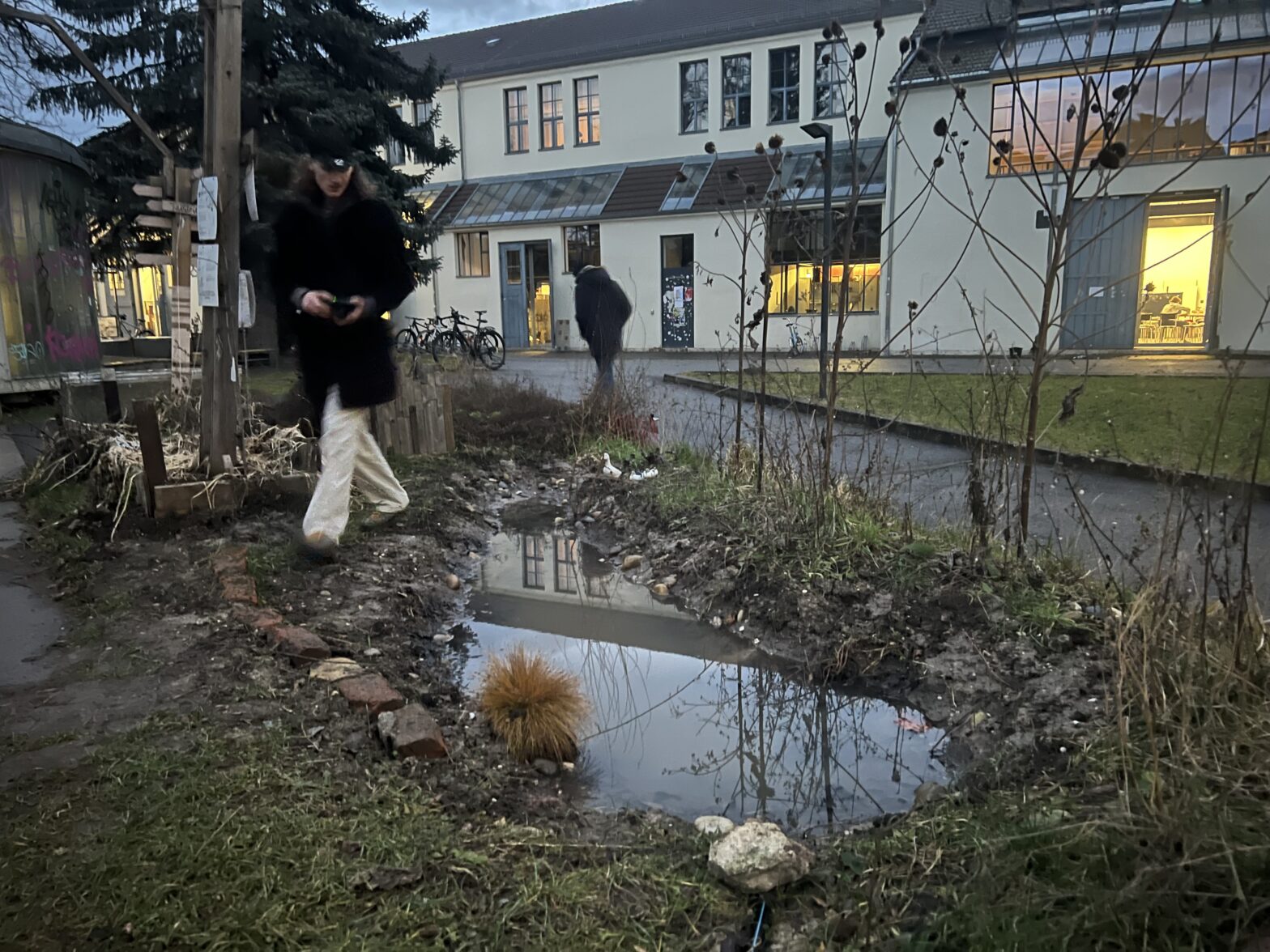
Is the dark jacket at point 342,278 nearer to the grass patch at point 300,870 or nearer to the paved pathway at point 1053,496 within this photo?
the grass patch at point 300,870

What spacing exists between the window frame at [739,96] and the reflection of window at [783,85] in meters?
0.47

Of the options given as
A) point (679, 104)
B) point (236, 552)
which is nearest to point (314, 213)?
point (236, 552)

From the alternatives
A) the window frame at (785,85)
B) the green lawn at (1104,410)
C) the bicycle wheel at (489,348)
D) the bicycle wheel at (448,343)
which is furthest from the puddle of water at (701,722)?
the window frame at (785,85)

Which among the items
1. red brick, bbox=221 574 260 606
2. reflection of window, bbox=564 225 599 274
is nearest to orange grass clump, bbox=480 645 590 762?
red brick, bbox=221 574 260 606

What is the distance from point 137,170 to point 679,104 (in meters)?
13.2

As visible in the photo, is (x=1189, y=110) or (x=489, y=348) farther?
(x=489, y=348)

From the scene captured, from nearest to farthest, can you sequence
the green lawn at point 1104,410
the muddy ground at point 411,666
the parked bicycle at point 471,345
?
the muddy ground at point 411,666, the green lawn at point 1104,410, the parked bicycle at point 471,345

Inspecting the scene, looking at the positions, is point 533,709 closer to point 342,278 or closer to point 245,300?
point 342,278

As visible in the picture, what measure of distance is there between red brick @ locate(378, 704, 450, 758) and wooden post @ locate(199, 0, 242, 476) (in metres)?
2.56

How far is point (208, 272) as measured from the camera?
175 inches

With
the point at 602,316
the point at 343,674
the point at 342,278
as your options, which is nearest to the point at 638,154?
the point at 602,316

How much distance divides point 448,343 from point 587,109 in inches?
385

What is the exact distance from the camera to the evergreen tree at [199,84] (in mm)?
12219

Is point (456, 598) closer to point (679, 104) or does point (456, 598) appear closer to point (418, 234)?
point (418, 234)
